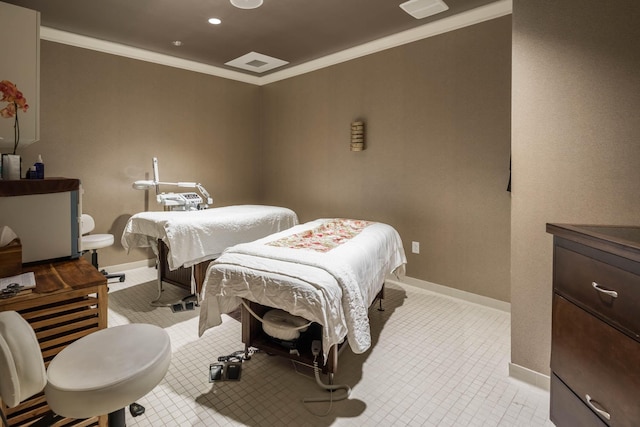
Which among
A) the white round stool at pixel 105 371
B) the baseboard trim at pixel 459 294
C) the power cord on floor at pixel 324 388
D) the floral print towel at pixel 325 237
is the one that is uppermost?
the floral print towel at pixel 325 237

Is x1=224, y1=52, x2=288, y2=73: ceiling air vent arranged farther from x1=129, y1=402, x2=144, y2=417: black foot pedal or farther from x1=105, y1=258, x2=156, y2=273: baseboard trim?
x1=129, y1=402, x2=144, y2=417: black foot pedal

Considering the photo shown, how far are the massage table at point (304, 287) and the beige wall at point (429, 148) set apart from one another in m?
1.18

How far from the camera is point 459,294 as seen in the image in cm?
325

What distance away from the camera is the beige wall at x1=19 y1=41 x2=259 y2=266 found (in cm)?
349

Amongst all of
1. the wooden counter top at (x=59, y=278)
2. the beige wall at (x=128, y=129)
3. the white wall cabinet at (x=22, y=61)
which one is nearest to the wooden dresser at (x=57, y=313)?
the wooden counter top at (x=59, y=278)

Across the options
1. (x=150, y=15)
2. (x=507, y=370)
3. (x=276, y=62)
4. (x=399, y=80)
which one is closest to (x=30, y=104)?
(x=150, y=15)

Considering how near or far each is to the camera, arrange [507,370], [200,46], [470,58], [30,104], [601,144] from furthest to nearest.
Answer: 1. [200,46]
2. [470,58]
3. [30,104]
4. [507,370]
5. [601,144]

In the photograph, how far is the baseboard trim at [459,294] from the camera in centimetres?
299

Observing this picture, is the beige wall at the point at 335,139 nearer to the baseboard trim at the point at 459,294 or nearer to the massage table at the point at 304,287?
the baseboard trim at the point at 459,294

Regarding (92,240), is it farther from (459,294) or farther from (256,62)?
(459,294)

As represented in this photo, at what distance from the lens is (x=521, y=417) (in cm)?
169

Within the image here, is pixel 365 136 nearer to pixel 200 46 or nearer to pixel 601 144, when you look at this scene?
pixel 200 46

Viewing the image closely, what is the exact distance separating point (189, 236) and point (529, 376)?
259 centimetres

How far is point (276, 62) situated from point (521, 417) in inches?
170
